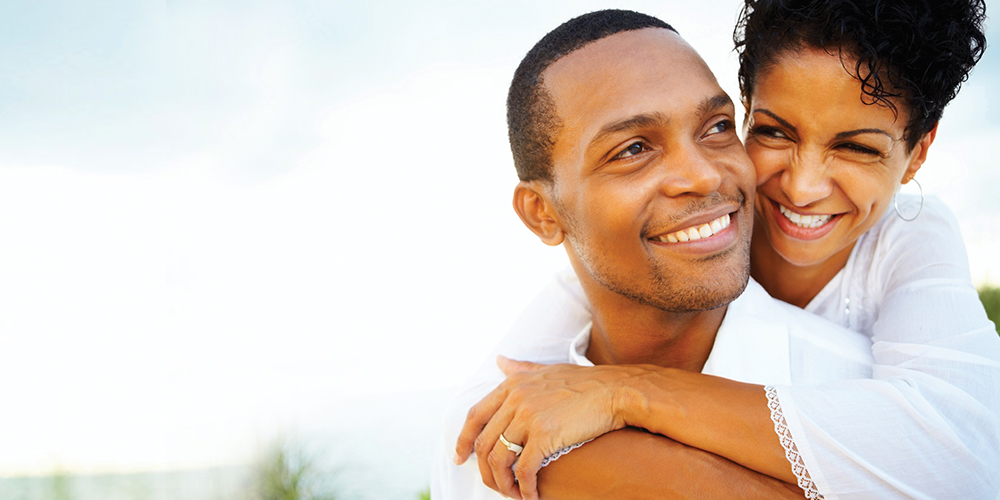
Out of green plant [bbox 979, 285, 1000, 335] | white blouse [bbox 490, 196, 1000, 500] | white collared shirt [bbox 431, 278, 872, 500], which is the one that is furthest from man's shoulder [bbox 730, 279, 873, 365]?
green plant [bbox 979, 285, 1000, 335]

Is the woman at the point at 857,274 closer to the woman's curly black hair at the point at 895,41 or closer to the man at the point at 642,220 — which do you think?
the woman's curly black hair at the point at 895,41

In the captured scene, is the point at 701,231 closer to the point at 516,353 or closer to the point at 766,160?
the point at 766,160

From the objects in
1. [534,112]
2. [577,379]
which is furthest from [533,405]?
[534,112]

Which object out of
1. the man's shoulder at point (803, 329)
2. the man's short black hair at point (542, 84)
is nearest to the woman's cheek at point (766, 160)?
the man's shoulder at point (803, 329)

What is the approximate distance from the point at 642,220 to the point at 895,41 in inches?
38.2

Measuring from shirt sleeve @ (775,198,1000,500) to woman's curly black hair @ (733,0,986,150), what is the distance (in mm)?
699

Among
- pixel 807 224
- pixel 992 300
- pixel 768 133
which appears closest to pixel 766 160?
pixel 768 133

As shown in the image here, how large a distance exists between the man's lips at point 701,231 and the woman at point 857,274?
339 millimetres

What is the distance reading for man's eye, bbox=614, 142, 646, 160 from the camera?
2.41 m

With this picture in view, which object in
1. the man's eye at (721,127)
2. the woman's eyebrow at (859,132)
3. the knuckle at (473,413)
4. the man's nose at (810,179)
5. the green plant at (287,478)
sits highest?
the man's eye at (721,127)

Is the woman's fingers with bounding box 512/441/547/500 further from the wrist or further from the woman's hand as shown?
the wrist

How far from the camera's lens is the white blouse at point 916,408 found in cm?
184

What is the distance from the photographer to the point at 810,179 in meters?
2.46

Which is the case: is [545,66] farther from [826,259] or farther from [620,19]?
[826,259]
